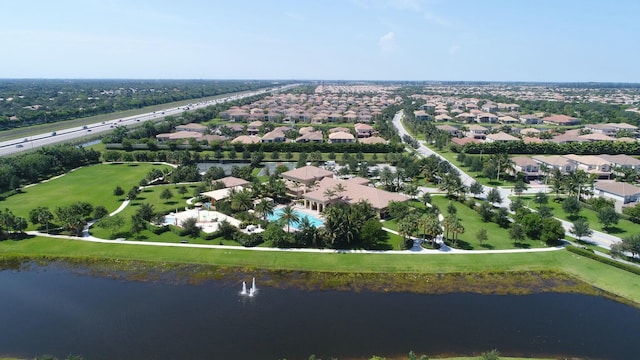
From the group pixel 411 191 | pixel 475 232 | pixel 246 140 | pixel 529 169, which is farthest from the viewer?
pixel 246 140

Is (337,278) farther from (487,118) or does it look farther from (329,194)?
(487,118)

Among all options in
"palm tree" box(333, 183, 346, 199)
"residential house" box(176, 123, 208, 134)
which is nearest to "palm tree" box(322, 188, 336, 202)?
"palm tree" box(333, 183, 346, 199)

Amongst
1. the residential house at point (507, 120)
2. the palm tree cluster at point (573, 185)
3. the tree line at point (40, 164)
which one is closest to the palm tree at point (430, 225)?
the palm tree cluster at point (573, 185)

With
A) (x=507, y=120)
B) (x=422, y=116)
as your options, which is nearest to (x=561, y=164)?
(x=507, y=120)

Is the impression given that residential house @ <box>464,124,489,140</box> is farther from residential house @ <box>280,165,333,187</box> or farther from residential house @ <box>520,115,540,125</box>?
residential house @ <box>280,165,333,187</box>

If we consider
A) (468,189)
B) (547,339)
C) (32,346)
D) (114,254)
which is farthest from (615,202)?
(32,346)

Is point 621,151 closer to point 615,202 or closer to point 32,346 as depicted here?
point 615,202
